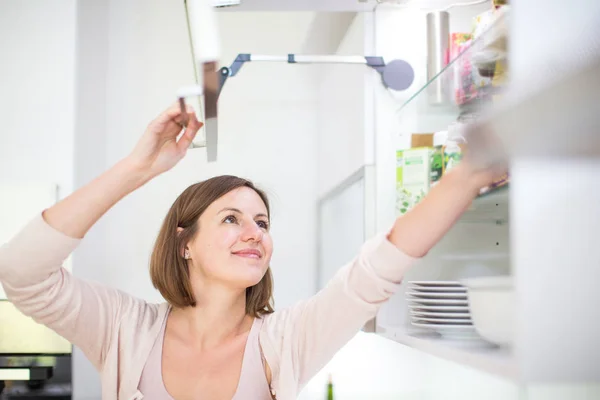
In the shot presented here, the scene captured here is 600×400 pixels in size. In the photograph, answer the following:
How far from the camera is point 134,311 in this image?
4.66ft

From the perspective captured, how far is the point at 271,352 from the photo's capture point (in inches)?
53.8

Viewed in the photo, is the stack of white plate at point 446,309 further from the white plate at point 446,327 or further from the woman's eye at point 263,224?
the woman's eye at point 263,224

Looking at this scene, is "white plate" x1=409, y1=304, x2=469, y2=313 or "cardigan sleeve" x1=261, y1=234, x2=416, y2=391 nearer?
"cardigan sleeve" x1=261, y1=234, x2=416, y2=391

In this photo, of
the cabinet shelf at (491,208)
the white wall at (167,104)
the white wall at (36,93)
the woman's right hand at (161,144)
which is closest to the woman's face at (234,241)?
the woman's right hand at (161,144)

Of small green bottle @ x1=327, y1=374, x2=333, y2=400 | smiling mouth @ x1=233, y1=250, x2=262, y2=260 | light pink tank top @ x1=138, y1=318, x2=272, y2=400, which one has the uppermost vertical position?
smiling mouth @ x1=233, y1=250, x2=262, y2=260

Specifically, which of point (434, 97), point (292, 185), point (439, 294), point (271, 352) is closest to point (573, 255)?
point (439, 294)

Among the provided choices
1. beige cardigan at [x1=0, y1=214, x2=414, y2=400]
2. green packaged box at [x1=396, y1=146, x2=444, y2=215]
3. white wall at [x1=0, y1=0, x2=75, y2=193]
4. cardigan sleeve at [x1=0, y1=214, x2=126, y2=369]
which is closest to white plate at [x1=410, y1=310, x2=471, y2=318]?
beige cardigan at [x1=0, y1=214, x2=414, y2=400]

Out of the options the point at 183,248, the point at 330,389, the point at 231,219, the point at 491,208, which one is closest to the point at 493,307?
the point at 491,208

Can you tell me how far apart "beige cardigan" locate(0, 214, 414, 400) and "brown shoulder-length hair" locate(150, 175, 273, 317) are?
58 mm

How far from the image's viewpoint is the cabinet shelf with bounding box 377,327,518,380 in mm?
816

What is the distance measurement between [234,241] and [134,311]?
0.26 m

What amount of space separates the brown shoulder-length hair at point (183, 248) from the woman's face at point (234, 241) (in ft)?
0.07

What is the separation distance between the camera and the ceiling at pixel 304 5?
1.73 m

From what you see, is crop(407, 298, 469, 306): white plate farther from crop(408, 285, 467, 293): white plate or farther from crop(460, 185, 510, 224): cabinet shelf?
crop(460, 185, 510, 224): cabinet shelf
